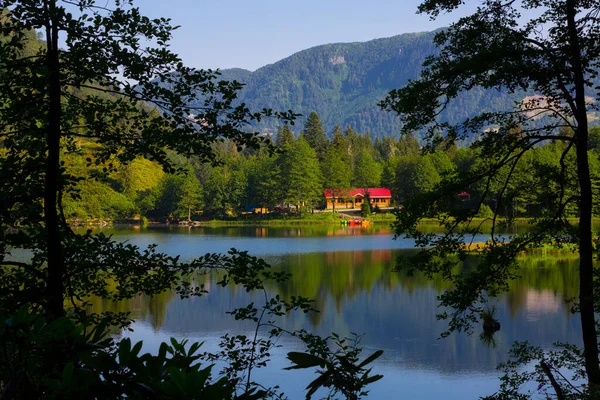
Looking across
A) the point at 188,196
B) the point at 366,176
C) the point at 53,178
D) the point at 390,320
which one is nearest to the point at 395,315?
the point at 390,320

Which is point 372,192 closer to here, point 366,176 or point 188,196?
point 366,176

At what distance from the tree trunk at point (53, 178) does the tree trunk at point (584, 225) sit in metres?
5.70

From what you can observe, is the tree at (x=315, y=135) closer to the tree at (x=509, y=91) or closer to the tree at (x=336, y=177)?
the tree at (x=336, y=177)

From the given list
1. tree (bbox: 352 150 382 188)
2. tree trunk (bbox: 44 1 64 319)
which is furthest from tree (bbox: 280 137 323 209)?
tree trunk (bbox: 44 1 64 319)

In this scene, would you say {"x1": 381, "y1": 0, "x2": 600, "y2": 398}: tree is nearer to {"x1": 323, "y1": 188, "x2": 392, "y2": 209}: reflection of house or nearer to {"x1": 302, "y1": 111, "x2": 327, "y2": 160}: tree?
{"x1": 323, "y1": 188, "x2": 392, "y2": 209}: reflection of house

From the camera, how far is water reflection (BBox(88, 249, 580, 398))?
16297mm

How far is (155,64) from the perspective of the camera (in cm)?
551

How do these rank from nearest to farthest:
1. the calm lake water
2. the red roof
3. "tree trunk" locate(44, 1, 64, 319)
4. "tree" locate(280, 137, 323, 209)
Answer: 1. "tree trunk" locate(44, 1, 64, 319)
2. the calm lake water
3. "tree" locate(280, 137, 323, 209)
4. the red roof

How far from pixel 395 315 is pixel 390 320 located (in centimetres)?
70

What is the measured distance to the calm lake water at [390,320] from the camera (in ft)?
48.5

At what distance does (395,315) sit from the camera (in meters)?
21.1

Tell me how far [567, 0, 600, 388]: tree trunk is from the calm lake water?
6307mm

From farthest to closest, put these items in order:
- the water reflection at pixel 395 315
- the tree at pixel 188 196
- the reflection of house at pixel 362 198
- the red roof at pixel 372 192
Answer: the red roof at pixel 372 192
the reflection of house at pixel 362 198
the tree at pixel 188 196
the water reflection at pixel 395 315

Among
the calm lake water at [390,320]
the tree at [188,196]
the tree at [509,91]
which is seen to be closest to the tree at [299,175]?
the tree at [188,196]
